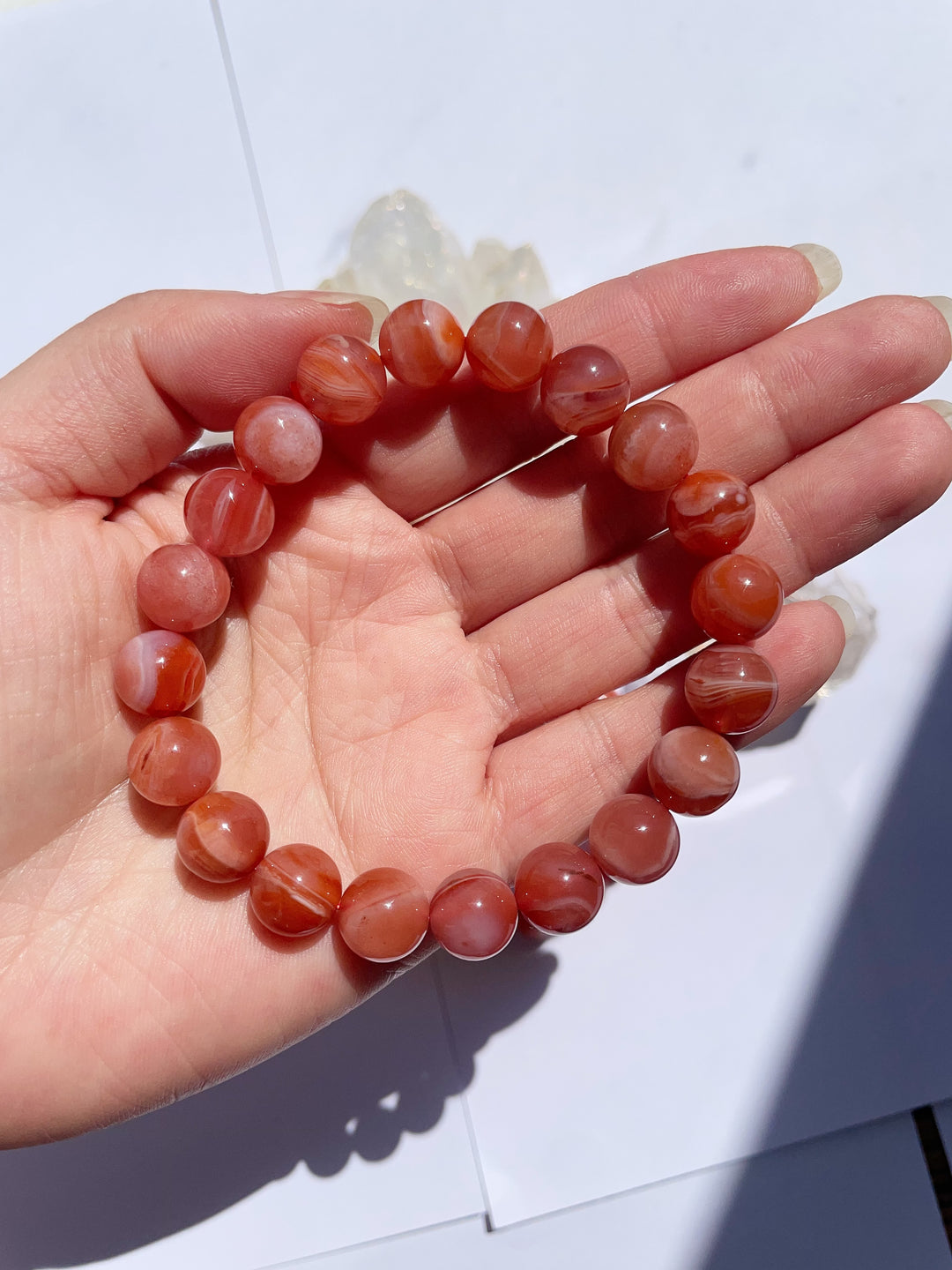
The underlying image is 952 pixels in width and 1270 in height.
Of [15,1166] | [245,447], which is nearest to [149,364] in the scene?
[245,447]

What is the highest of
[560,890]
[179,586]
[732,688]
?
[179,586]

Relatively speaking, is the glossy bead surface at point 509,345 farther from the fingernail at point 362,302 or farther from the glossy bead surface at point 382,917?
the glossy bead surface at point 382,917

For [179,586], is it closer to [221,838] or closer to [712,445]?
[221,838]

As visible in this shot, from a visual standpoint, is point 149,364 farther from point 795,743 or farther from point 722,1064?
point 722,1064

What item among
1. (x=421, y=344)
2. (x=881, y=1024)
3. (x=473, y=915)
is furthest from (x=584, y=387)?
(x=881, y=1024)

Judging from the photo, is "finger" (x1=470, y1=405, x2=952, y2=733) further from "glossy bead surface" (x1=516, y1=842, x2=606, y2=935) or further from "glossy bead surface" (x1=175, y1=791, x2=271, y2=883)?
"glossy bead surface" (x1=175, y1=791, x2=271, y2=883)

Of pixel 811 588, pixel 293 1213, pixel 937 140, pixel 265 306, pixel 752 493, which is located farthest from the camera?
pixel 937 140
